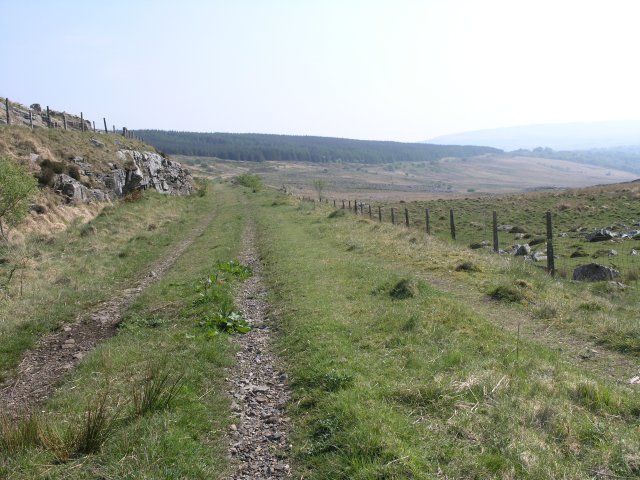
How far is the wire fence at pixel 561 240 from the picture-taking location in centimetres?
1728

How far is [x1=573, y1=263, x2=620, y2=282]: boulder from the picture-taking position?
16.9 metres

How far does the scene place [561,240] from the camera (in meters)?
27.7

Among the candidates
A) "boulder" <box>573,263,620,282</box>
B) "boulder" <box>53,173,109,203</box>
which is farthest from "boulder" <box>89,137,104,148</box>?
"boulder" <box>573,263,620,282</box>

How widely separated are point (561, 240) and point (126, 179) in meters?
36.1

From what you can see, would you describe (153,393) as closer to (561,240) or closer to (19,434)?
(19,434)

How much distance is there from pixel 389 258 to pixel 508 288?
7.03m

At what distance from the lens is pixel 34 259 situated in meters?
21.1

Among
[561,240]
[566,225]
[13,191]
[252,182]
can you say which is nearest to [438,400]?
[13,191]

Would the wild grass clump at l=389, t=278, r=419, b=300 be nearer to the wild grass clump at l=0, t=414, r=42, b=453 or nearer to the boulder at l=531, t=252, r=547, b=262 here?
the wild grass clump at l=0, t=414, r=42, b=453

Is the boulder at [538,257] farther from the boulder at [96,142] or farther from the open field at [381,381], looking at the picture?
the boulder at [96,142]

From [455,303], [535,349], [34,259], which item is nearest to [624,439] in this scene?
[535,349]

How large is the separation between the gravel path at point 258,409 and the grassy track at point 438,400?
27 centimetres

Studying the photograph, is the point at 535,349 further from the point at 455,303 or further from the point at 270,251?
the point at 270,251

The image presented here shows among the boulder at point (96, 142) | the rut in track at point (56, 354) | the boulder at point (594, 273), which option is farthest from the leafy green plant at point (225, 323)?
the boulder at point (96, 142)
